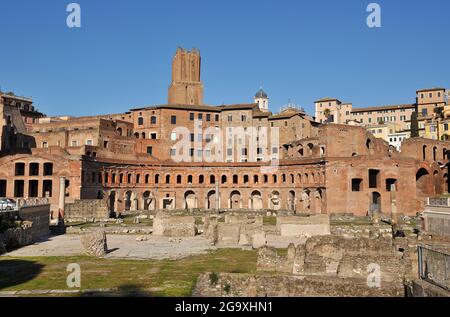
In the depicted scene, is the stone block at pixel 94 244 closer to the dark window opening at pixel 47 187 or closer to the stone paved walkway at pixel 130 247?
the stone paved walkway at pixel 130 247

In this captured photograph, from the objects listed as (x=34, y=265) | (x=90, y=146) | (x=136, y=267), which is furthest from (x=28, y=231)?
(x=90, y=146)

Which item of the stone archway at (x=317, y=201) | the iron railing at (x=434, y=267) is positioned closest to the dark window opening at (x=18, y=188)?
the stone archway at (x=317, y=201)

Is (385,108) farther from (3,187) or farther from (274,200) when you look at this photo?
(3,187)

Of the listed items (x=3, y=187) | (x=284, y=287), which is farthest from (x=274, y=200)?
(x=284, y=287)

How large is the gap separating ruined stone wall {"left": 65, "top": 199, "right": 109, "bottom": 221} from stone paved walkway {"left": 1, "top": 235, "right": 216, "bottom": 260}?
38.6ft

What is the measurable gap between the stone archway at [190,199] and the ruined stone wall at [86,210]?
2279cm

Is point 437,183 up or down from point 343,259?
up

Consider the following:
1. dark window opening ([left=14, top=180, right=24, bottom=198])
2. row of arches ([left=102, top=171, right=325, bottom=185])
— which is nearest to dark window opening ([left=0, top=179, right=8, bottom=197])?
dark window opening ([left=14, top=180, right=24, bottom=198])

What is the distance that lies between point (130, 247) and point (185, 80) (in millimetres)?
58948

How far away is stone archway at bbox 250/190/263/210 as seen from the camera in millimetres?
68312

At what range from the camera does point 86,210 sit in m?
47.1

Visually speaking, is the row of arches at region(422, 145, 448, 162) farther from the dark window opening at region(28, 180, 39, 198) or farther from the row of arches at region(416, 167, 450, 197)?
the dark window opening at region(28, 180, 39, 198)

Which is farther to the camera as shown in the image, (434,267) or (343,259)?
(343,259)

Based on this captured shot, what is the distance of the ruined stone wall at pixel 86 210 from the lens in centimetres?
4681
